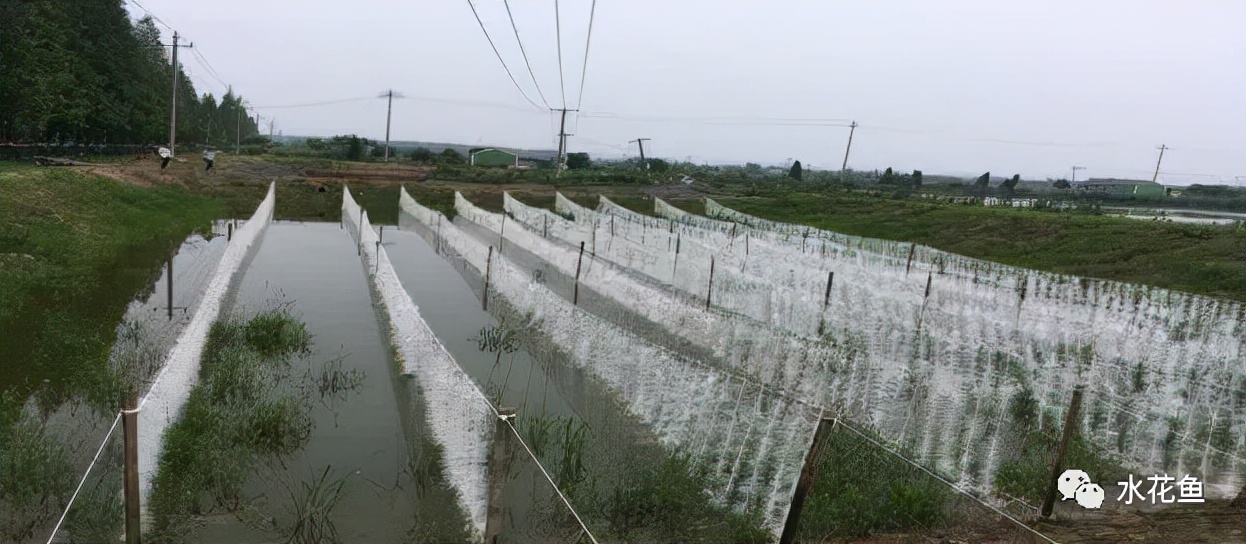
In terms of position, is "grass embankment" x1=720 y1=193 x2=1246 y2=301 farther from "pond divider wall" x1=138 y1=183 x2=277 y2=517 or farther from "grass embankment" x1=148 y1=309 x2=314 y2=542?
"pond divider wall" x1=138 y1=183 x2=277 y2=517

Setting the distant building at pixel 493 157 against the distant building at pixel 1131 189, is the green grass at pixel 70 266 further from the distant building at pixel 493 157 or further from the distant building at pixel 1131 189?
the distant building at pixel 493 157

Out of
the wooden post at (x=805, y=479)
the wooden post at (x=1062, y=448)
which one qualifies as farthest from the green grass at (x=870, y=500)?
the wooden post at (x=1062, y=448)

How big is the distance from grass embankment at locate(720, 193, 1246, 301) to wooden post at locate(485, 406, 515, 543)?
1633 cm

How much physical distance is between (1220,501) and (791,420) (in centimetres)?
333

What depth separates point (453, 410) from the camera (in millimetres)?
6602

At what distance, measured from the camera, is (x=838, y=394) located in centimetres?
748

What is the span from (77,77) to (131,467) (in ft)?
121

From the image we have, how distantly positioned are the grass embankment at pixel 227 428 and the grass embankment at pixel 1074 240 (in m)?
16.7

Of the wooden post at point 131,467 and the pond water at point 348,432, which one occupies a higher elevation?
the wooden post at point 131,467

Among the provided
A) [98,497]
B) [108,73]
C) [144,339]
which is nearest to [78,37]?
[108,73]

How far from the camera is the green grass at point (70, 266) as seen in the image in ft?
29.1

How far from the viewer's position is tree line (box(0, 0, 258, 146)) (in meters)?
29.0

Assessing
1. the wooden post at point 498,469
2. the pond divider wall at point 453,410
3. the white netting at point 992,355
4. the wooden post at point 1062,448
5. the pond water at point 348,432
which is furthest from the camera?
the white netting at point 992,355

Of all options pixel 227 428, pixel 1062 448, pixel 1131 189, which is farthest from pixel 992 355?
Result: pixel 1131 189
